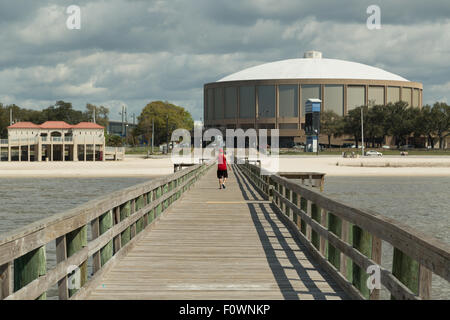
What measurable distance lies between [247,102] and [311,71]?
21908 mm

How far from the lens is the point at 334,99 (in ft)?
519

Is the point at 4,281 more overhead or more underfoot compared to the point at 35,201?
more overhead

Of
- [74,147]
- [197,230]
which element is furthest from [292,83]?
[197,230]

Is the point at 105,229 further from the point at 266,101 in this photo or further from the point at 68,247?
the point at 266,101

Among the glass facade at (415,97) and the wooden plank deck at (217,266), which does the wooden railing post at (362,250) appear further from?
the glass facade at (415,97)

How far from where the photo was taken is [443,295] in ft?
34.0

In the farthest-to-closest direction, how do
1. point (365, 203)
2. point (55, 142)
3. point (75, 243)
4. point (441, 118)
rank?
point (441, 118) → point (55, 142) → point (365, 203) → point (75, 243)

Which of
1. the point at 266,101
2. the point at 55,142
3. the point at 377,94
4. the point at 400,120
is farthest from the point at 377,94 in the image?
the point at 55,142

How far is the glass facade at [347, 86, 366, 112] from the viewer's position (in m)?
159

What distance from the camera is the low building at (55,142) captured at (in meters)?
81.8

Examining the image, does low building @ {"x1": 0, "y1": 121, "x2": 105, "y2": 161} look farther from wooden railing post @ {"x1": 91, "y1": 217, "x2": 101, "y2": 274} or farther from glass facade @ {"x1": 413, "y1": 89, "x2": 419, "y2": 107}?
glass facade @ {"x1": 413, "y1": 89, "x2": 419, "y2": 107}

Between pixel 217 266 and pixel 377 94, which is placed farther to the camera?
pixel 377 94

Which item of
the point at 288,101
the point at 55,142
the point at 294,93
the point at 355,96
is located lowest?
the point at 55,142
